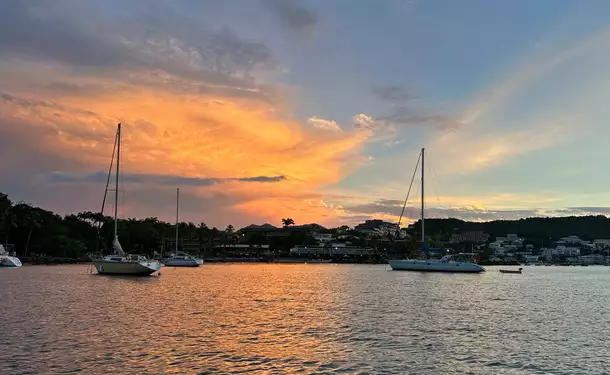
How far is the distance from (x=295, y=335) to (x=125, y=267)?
57482 mm

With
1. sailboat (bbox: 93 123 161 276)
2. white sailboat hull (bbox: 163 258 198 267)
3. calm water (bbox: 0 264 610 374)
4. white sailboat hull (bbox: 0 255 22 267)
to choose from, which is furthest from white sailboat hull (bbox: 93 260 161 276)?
white sailboat hull (bbox: 163 258 198 267)

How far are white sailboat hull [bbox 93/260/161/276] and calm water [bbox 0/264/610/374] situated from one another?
26050 millimetres

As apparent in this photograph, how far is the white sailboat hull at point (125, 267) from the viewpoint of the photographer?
84.2 metres

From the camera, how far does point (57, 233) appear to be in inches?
7283

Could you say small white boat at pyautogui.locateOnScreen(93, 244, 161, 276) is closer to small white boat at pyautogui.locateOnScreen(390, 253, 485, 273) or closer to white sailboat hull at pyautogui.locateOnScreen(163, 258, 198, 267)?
small white boat at pyautogui.locateOnScreen(390, 253, 485, 273)

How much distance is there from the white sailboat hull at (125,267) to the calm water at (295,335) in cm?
2605

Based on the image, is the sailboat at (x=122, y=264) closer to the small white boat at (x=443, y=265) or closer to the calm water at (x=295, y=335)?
the calm water at (x=295, y=335)

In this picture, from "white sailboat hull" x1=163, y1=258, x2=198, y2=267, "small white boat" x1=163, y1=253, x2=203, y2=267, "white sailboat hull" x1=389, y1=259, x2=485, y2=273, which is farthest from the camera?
"small white boat" x1=163, y1=253, x2=203, y2=267

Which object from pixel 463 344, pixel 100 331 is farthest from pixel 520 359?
pixel 100 331

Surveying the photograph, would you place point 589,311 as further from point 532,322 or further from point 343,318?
point 343,318

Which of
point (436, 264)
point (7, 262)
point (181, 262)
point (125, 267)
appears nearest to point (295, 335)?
point (125, 267)

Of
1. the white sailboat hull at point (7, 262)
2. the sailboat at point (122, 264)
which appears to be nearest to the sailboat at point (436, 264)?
the sailboat at point (122, 264)

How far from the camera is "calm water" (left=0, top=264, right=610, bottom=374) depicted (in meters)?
25.5

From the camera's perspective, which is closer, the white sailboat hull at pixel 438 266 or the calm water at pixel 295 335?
the calm water at pixel 295 335
